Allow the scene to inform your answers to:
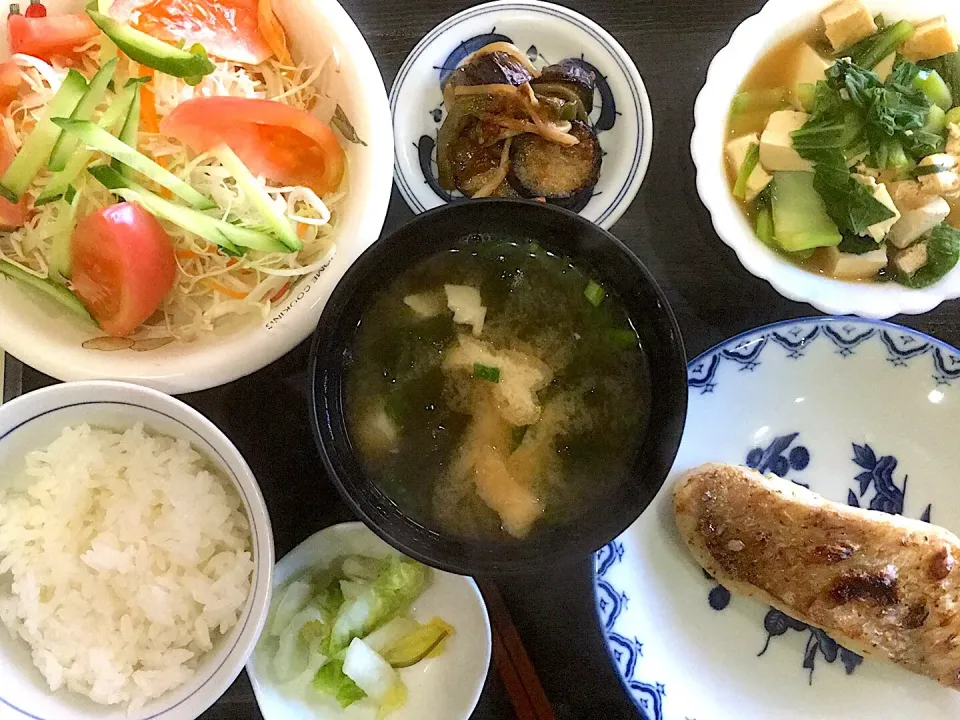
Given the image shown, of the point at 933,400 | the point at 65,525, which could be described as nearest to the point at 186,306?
the point at 65,525

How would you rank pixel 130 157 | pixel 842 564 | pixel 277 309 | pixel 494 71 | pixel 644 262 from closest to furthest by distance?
pixel 130 157
pixel 277 309
pixel 842 564
pixel 494 71
pixel 644 262

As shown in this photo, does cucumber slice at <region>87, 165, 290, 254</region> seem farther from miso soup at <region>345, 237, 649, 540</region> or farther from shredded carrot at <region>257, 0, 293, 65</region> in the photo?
shredded carrot at <region>257, 0, 293, 65</region>

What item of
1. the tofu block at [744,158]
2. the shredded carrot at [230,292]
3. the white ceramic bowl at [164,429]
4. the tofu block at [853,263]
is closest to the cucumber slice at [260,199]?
the shredded carrot at [230,292]

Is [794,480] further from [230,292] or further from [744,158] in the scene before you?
[230,292]

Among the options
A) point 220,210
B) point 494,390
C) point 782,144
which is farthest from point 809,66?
point 220,210

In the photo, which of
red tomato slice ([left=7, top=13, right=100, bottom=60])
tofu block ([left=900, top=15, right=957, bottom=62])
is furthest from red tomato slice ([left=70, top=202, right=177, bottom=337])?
tofu block ([left=900, top=15, right=957, bottom=62])

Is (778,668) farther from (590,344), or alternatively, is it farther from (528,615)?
(590,344)
